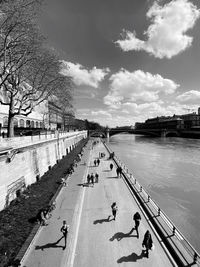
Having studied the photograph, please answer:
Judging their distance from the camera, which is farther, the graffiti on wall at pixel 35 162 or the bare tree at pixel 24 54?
the graffiti on wall at pixel 35 162

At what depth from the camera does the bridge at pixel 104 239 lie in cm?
888

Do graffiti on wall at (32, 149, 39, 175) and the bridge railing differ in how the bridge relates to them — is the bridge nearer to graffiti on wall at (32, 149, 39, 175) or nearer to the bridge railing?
the bridge railing

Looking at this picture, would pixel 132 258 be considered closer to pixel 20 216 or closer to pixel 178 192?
pixel 20 216

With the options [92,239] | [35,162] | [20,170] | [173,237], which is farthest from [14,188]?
[173,237]

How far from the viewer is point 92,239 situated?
10547mm

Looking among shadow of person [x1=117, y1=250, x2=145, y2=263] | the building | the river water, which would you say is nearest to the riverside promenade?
shadow of person [x1=117, y1=250, x2=145, y2=263]

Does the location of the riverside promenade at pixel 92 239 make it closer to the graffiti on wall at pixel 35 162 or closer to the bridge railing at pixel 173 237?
the bridge railing at pixel 173 237

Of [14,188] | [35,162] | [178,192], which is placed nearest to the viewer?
[14,188]

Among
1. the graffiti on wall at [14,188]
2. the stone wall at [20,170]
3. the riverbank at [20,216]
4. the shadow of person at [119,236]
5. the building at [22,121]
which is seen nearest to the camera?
the riverbank at [20,216]

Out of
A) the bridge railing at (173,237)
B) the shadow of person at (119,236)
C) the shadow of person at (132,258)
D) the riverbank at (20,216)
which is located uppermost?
the riverbank at (20,216)

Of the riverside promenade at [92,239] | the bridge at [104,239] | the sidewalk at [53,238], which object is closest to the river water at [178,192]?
the bridge at [104,239]

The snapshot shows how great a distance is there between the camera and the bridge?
29.1ft

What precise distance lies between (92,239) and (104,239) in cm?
76

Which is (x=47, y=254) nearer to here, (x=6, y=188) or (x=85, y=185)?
(x=6, y=188)
